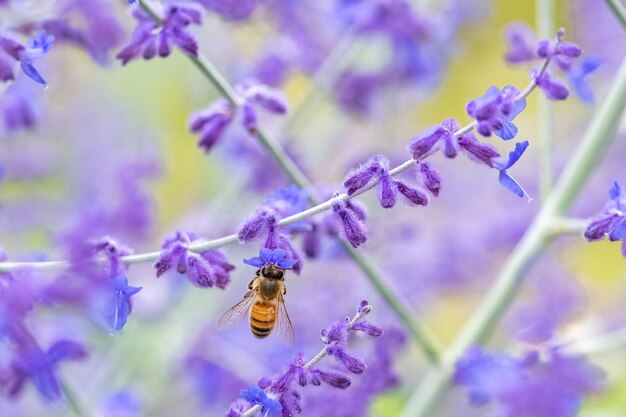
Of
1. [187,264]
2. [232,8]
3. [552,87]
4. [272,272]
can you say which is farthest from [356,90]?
[187,264]

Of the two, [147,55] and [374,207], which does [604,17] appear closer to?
[374,207]

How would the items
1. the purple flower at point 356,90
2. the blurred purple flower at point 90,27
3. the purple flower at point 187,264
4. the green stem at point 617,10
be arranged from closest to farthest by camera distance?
the purple flower at point 187,264 < the green stem at point 617,10 < the blurred purple flower at point 90,27 < the purple flower at point 356,90

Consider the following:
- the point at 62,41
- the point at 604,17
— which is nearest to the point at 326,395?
the point at 62,41

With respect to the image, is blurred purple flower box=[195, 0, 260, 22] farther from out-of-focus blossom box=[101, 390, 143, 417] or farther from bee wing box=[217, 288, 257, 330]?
out-of-focus blossom box=[101, 390, 143, 417]

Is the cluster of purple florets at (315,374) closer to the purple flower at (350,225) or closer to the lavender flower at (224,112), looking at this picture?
the purple flower at (350,225)

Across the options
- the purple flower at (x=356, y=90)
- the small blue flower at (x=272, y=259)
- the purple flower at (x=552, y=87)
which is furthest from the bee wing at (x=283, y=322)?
the purple flower at (x=356, y=90)

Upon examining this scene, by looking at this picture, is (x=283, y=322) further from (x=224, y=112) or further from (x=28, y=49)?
(x=28, y=49)
